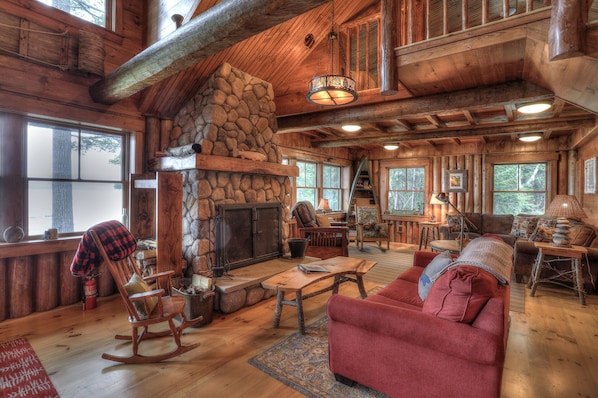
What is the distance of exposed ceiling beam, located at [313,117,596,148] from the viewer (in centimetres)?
473

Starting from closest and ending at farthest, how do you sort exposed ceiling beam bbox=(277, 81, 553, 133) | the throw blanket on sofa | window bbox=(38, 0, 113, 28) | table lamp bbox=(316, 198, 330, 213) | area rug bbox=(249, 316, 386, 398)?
1. the throw blanket on sofa
2. area rug bbox=(249, 316, 386, 398)
3. window bbox=(38, 0, 113, 28)
4. exposed ceiling beam bbox=(277, 81, 553, 133)
5. table lamp bbox=(316, 198, 330, 213)

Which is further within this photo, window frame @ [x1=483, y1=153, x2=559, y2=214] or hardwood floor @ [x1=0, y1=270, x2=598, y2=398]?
window frame @ [x1=483, y1=153, x2=559, y2=214]

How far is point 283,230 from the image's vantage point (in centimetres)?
460

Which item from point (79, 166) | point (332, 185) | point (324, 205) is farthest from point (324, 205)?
point (79, 166)

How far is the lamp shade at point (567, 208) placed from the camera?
3625mm

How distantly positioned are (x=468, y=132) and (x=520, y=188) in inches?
91.4

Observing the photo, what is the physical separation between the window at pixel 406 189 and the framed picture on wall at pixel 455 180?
56cm

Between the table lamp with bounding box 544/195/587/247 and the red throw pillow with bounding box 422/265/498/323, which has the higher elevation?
the table lamp with bounding box 544/195/587/247

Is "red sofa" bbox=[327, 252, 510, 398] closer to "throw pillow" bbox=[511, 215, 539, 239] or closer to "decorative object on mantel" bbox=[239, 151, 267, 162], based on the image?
"decorative object on mantel" bbox=[239, 151, 267, 162]

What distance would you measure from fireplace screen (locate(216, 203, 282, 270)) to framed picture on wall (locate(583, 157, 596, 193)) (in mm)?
4781

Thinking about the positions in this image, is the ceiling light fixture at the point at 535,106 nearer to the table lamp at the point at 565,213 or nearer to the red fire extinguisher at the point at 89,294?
the table lamp at the point at 565,213

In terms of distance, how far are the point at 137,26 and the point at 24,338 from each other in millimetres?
3474

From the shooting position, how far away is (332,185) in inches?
314

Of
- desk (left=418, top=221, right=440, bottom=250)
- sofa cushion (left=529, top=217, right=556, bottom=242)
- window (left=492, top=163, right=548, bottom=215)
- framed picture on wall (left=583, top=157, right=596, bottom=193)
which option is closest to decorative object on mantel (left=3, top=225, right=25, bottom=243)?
sofa cushion (left=529, top=217, right=556, bottom=242)
